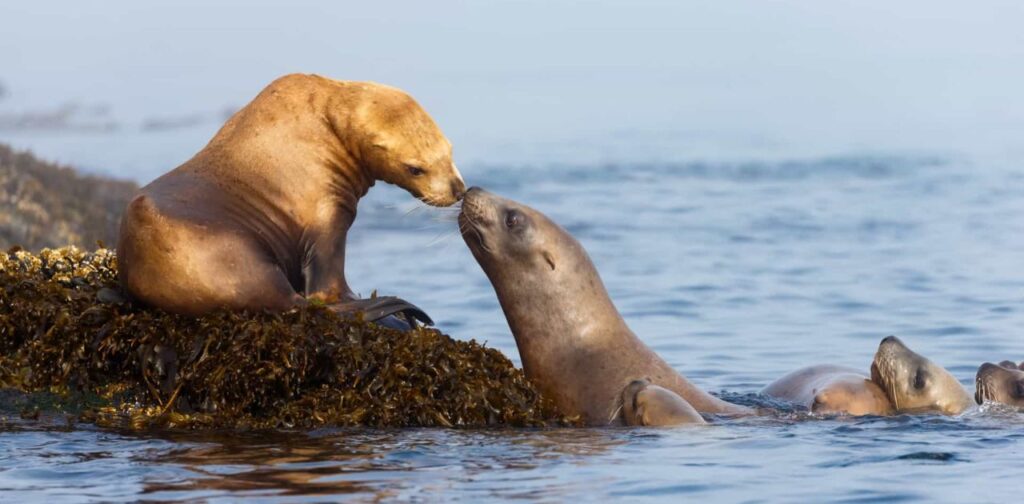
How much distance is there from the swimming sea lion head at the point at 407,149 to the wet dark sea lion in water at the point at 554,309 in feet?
0.81

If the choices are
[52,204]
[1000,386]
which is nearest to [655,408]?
[1000,386]

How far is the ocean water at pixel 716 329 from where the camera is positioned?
8961 mm

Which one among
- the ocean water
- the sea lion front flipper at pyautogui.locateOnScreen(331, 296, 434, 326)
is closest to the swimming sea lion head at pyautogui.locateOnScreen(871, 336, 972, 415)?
the ocean water

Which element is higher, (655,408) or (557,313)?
(557,313)

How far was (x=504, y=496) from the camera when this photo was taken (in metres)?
8.59

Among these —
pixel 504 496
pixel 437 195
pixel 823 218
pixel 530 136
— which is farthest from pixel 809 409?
pixel 530 136

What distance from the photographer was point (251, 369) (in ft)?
33.1

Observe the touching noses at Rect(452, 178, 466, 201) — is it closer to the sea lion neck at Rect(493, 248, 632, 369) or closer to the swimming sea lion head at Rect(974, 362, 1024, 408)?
the sea lion neck at Rect(493, 248, 632, 369)

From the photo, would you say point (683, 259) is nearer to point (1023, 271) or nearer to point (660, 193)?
point (1023, 271)

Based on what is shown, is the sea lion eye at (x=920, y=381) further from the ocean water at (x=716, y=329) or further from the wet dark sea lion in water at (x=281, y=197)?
the wet dark sea lion in water at (x=281, y=197)

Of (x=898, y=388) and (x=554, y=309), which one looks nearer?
(x=554, y=309)

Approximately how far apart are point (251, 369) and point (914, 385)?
424 centimetres

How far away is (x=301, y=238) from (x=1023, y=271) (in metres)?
12.0

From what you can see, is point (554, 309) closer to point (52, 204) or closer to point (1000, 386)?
point (1000, 386)
